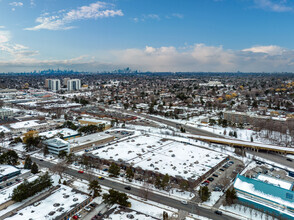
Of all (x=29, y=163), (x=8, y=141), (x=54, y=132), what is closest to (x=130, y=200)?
(x=29, y=163)

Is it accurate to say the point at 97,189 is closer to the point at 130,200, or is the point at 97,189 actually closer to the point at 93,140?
the point at 130,200

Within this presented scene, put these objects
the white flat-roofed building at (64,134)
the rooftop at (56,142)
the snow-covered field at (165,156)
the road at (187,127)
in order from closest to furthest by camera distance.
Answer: the snow-covered field at (165,156)
the rooftop at (56,142)
the white flat-roofed building at (64,134)
the road at (187,127)

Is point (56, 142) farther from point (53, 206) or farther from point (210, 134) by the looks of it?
point (210, 134)

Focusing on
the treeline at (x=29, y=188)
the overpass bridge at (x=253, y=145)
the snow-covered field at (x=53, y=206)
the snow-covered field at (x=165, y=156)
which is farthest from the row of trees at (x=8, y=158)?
the overpass bridge at (x=253, y=145)

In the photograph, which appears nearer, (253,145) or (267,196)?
(267,196)

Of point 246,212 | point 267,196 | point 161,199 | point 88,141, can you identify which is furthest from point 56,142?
point 267,196

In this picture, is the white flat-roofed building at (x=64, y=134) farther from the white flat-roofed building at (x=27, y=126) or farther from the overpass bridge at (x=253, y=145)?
the overpass bridge at (x=253, y=145)
